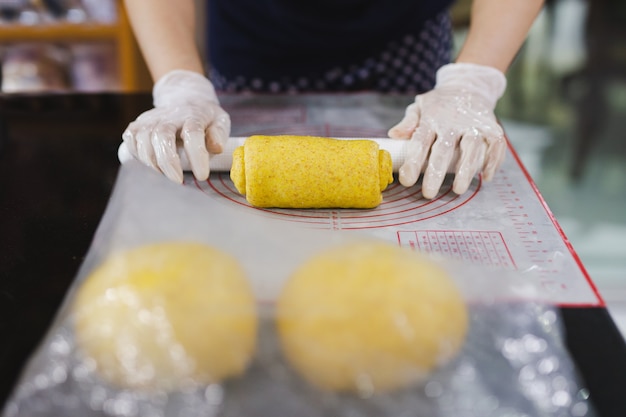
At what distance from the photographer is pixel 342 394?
56 centimetres

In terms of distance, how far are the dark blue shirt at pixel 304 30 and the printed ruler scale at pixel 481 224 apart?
391 millimetres

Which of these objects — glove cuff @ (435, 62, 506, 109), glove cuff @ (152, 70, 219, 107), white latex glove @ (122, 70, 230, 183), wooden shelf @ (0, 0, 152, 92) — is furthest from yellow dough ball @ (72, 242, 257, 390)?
wooden shelf @ (0, 0, 152, 92)

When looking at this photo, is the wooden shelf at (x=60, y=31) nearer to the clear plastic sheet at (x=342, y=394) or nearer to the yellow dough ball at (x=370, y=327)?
the clear plastic sheet at (x=342, y=394)

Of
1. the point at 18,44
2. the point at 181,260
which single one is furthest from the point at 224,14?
the point at 18,44

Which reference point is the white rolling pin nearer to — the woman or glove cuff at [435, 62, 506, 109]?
the woman

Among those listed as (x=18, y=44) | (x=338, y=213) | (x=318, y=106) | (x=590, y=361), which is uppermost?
(x=590, y=361)

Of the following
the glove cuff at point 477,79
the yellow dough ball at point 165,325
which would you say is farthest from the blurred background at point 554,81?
the yellow dough ball at point 165,325

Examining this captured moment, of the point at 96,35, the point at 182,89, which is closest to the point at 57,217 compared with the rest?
the point at 182,89

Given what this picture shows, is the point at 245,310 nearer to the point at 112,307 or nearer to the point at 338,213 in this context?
the point at 112,307

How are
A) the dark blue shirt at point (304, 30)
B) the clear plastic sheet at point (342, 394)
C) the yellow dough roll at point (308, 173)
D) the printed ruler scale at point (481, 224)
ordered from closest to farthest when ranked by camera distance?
the clear plastic sheet at point (342, 394)
the printed ruler scale at point (481, 224)
the yellow dough roll at point (308, 173)
the dark blue shirt at point (304, 30)

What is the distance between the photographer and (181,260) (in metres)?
0.62

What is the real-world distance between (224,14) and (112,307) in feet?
4.21

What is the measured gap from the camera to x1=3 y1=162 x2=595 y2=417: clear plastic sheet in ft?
1.80

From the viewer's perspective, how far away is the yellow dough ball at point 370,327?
1.84ft
